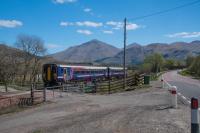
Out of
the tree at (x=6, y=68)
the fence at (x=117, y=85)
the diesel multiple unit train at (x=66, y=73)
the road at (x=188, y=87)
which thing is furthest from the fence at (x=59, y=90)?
the tree at (x=6, y=68)

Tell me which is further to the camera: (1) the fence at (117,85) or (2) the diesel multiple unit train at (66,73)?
(2) the diesel multiple unit train at (66,73)

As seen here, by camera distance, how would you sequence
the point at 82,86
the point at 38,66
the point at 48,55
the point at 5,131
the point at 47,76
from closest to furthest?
the point at 5,131 → the point at 82,86 → the point at 47,76 → the point at 38,66 → the point at 48,55

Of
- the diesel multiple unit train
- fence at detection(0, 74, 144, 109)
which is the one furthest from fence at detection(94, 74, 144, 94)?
the diesel multiple unit train

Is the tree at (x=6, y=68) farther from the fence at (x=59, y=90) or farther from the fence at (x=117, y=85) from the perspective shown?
the fence at (x=117, y=85)

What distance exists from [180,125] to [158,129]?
0.81 metres

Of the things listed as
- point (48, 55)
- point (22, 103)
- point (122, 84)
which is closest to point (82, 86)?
point (122, 84)

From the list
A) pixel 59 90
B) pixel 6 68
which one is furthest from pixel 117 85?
pixel 6 68

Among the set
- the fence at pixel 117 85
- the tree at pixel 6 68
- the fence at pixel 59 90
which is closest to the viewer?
the fence at pixel 59 90

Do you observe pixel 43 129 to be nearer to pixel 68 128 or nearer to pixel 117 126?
pixel 68 128

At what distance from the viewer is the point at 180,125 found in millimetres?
8898

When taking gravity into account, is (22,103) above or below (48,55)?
below

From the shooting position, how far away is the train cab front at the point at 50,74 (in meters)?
Answer: 40.5

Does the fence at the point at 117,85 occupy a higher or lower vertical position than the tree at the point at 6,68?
lower

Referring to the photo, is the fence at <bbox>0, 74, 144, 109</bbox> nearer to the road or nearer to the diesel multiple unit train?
the road
